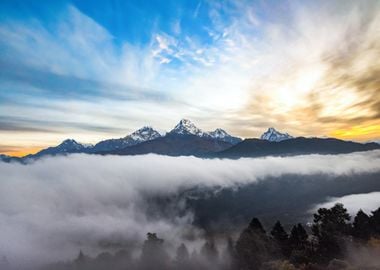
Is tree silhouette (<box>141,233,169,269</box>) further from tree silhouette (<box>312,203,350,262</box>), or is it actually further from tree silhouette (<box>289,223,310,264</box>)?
tree silhouette (<box>312,203,350,262</box>)

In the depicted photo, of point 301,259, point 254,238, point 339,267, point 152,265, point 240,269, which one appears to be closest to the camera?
point 339,267

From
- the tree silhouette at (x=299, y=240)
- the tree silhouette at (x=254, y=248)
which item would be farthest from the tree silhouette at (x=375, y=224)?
the tree silhouette at (x=254, y=248)

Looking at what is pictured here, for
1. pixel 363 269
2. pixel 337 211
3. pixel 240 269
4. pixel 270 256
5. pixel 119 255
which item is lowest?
pixel 119 255

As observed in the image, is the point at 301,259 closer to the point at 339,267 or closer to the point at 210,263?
the point at 339,267

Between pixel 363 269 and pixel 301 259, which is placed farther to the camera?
pixel 301 259

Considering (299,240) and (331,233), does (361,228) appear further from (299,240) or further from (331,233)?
(299,240)

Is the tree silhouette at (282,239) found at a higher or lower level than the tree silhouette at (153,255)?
higher

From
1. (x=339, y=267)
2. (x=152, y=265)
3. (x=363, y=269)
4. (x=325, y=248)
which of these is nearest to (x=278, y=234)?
(x=325, y=248)

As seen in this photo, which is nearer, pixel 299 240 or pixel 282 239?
pixel 299 240

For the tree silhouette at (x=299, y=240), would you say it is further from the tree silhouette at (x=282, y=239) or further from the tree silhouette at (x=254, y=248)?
the tree silhouette at (x=254, y=248)

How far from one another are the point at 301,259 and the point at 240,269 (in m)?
24.3

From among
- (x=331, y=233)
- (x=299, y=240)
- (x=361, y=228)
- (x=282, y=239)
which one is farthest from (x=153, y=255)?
(x=361, y=228)

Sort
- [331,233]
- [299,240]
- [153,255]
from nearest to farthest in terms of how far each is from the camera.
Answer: [331,233]
[299,240]
[153,255]

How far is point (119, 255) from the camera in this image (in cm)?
18688
